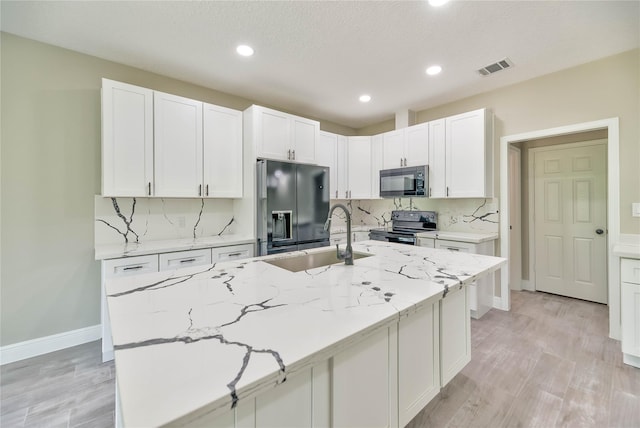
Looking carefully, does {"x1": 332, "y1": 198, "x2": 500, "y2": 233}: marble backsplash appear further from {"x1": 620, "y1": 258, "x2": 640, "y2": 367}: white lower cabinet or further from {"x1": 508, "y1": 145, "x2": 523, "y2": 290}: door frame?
{"x1": 620, "y1": 258, "x2": 640, "y2": 367}: white lower cabinet

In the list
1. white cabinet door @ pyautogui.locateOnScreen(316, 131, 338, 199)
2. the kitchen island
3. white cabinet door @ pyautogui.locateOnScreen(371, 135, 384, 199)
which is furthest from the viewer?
white cabinet door @ pyautogui.locateOnScreen(371, 135, 384, 199)

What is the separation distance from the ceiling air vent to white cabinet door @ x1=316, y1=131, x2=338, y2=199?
208 centimetres

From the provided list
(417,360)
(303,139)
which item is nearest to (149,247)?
(303,139)

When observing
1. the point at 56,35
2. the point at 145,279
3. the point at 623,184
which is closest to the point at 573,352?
the point at 623,184

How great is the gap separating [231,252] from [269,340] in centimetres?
225

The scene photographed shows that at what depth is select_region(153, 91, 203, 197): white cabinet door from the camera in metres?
2.70

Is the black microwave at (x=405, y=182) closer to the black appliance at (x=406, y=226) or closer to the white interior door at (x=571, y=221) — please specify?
the black appliance at (x=406, y=226)

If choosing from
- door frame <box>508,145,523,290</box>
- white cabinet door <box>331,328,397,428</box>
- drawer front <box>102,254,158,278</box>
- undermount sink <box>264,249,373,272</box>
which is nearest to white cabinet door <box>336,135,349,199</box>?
undermount sink <box>264,249,373,272</box>

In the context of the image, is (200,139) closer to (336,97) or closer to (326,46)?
(326,46)

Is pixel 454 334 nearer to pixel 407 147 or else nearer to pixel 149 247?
pixel 149 247

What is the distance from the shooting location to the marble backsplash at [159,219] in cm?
270

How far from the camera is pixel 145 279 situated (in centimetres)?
138

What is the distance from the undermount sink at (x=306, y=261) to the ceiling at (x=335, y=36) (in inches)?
71.0

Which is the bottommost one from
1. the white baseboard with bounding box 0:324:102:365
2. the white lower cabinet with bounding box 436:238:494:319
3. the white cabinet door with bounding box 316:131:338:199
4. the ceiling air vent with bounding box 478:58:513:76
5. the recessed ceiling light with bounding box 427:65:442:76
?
the white baseboard with bounding box 0:324:102:365
